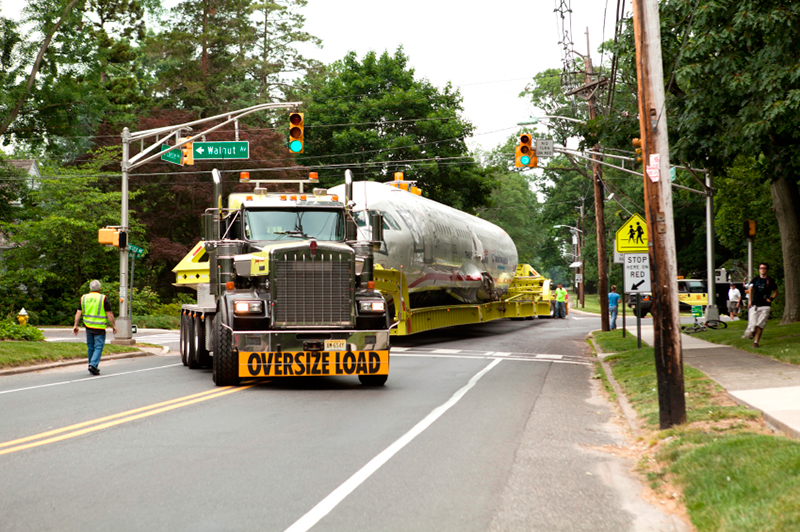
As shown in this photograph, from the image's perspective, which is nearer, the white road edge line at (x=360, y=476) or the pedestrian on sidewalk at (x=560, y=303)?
the white road edge line at (x=360, y=476)

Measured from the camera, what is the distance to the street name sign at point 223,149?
2355 cm

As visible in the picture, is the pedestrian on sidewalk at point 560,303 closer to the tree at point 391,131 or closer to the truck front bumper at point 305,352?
the tree at point 391,131

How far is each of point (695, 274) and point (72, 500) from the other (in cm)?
5648

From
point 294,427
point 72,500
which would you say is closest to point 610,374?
point 294,427

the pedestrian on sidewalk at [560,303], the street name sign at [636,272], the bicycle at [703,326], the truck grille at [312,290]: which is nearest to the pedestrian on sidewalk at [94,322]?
the truck grille at [312,290]

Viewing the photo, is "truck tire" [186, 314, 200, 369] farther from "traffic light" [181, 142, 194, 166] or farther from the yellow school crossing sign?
the yellow school crossing sign

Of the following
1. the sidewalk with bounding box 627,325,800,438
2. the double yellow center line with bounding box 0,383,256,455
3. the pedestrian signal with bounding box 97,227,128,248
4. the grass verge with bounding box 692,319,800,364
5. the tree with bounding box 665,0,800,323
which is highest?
the tree with bounding box 665,0,800,323

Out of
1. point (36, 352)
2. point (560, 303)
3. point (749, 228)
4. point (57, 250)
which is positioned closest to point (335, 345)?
point (36, 352)

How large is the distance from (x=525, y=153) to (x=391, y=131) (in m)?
22.4

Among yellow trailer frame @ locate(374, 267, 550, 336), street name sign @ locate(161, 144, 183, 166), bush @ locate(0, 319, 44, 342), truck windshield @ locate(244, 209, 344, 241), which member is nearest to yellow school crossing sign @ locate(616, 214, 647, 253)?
yellow trailer frame @ locate(374, 267, 550, 336)

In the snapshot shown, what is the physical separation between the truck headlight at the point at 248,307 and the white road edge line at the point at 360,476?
Answer: 3.11m

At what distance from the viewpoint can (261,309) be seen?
40.5 ft

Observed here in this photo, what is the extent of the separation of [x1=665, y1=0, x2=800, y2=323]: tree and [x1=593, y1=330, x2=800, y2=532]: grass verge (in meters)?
6.74

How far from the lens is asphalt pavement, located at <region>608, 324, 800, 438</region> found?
8.96 metres
